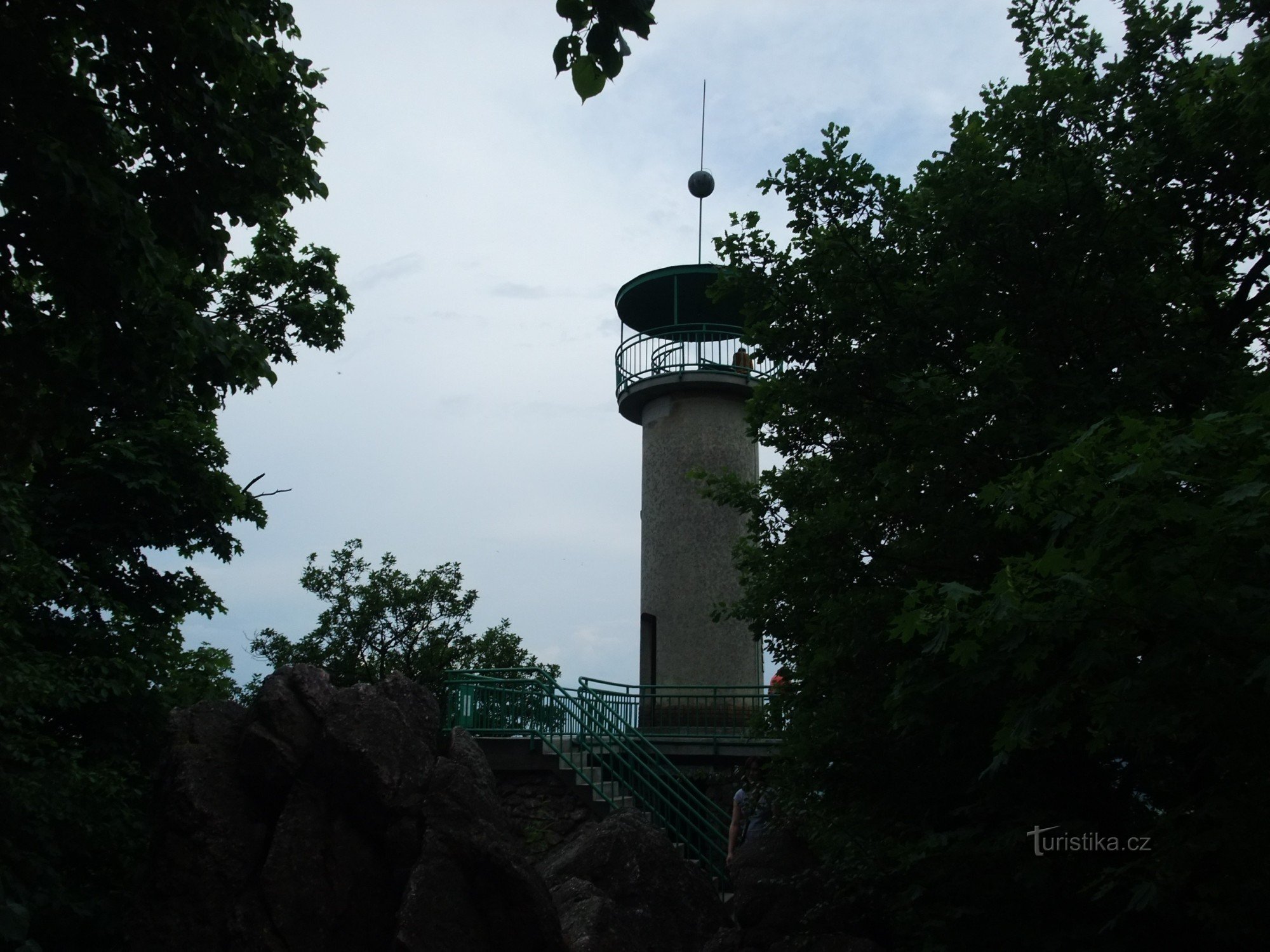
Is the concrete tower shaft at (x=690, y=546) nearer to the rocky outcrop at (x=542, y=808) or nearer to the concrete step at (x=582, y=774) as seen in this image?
the concrete step at (x=582, y=774)

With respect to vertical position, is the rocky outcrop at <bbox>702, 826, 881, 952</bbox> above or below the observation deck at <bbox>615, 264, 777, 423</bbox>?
below

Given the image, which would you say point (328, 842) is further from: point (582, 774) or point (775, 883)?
point (775, 883)

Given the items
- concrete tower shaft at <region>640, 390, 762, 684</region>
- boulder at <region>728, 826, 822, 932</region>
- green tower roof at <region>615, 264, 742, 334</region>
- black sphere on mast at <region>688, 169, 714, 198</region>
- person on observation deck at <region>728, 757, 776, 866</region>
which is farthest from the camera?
black sphere on mast at <region>688, 169, 714, 198</region>

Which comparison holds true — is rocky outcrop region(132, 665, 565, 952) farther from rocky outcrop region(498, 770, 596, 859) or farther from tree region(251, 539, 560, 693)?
tree region(251, 539, 560, 693)

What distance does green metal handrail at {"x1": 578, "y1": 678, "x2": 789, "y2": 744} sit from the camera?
53.7 ft

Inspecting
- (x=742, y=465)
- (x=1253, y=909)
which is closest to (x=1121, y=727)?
(x=1253, y=909)

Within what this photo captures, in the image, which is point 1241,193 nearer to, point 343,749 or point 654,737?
point 343,749

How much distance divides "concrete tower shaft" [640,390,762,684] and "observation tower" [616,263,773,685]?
17 mm

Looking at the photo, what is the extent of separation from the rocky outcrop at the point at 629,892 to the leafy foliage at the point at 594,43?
26.1 ft

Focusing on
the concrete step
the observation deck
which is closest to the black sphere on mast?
the observation deck

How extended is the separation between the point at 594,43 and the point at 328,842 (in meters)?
8.50

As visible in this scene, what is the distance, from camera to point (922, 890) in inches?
315

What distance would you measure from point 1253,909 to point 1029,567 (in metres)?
2.44

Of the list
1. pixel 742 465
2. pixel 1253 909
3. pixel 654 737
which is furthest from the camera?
pixel 742 465
